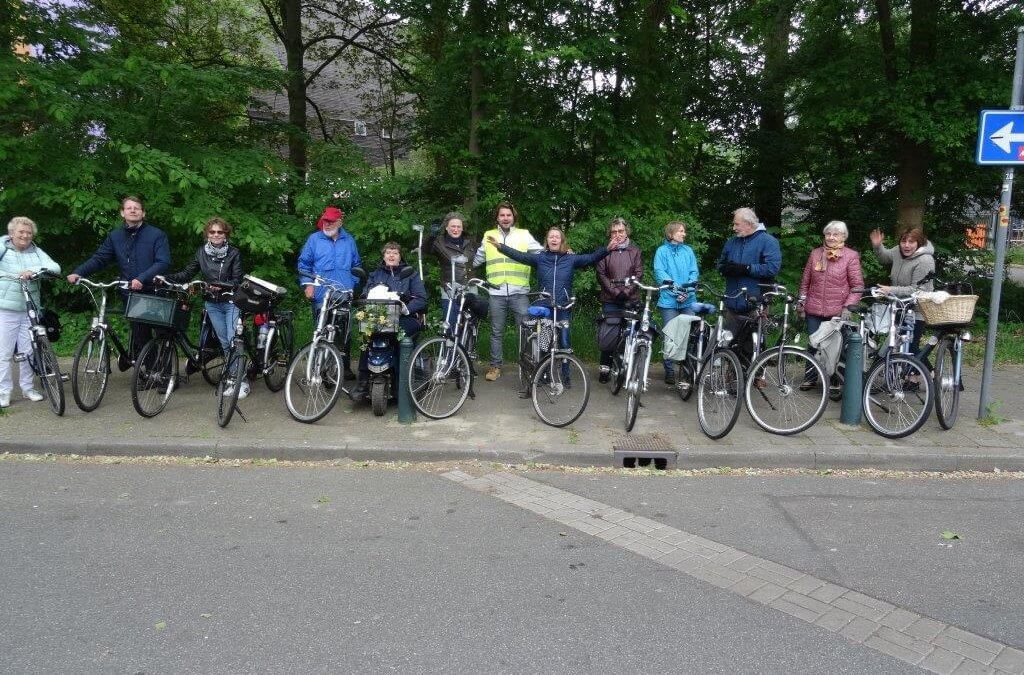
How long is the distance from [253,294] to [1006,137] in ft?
22.7

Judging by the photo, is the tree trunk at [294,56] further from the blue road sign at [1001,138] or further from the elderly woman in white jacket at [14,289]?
the blue road sign at [1001,138]

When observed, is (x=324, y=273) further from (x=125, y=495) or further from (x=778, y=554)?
(x=778, y=554)

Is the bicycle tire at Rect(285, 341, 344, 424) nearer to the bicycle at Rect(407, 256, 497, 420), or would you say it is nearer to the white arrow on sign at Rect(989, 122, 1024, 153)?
the bicycle at Rect(407, 256, 497, 420)

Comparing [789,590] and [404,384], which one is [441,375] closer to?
[404,384]

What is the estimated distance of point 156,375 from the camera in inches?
272

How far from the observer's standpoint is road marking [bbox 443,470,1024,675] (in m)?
3.13

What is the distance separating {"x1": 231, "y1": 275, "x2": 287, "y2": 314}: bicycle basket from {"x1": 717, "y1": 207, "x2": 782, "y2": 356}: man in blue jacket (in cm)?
444

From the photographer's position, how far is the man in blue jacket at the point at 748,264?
7.25 m

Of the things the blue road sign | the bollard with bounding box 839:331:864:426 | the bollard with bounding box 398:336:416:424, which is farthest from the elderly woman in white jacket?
the blue road sign

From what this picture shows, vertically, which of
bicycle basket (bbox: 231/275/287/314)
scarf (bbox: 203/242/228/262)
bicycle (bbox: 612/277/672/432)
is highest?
scarf (bbox: 203/242/228/262)

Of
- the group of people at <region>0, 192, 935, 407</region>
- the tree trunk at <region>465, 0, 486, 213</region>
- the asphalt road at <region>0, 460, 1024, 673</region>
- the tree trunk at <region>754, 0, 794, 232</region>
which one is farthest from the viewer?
the tree trunk at <region>754, 0, 794, 232</region>

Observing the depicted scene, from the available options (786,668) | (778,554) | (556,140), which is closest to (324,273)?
(556,140)

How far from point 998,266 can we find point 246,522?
265 inches

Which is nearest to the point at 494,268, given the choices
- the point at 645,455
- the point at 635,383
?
the point at 635,383
